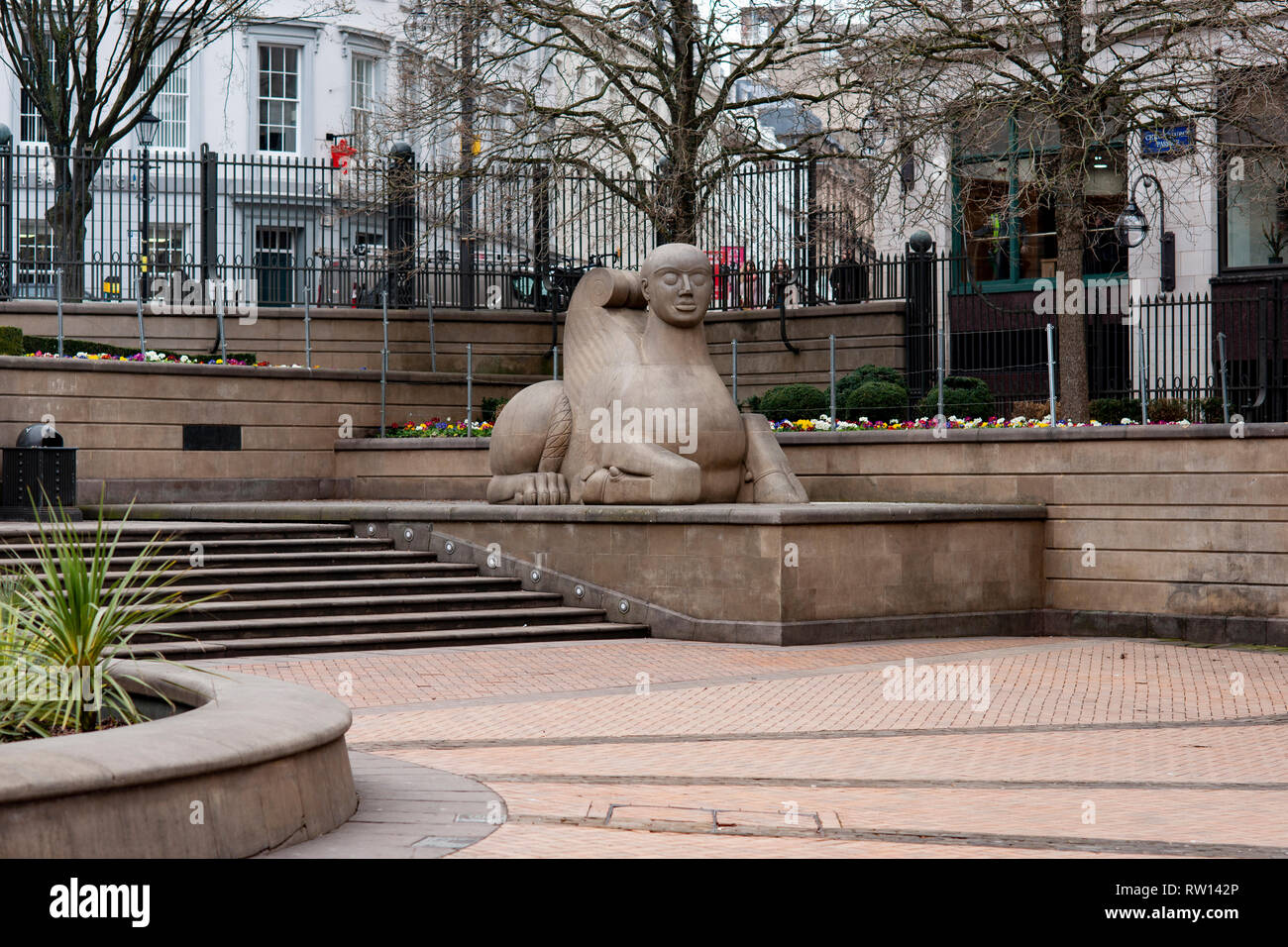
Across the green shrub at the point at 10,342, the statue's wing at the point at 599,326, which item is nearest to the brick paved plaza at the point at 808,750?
the statue's wing at the point at 599,326

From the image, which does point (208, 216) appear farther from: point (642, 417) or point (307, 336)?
point (642, 417)

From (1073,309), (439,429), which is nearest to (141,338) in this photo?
(439,429)

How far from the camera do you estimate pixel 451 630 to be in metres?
15.6

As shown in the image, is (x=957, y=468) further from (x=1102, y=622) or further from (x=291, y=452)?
(x=291, y=452)

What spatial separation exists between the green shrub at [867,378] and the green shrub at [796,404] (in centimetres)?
27

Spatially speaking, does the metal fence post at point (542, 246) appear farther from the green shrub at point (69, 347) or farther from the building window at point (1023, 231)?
the green shrub at point (69, 347)

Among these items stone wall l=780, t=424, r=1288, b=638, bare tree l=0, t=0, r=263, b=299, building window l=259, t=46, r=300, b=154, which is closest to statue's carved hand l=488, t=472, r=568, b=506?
stone wall l=780, t=424, r=1288, b=638

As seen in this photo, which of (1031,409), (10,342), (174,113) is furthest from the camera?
(174,113)

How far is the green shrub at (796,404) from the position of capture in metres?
22.2

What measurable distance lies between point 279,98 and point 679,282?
3053cm

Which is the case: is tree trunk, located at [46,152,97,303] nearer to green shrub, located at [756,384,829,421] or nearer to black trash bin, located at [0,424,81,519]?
black trash bin, located at [0,424,81,519]

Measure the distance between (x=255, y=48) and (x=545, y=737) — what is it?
3782cm

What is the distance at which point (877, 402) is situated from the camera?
21.5 m
